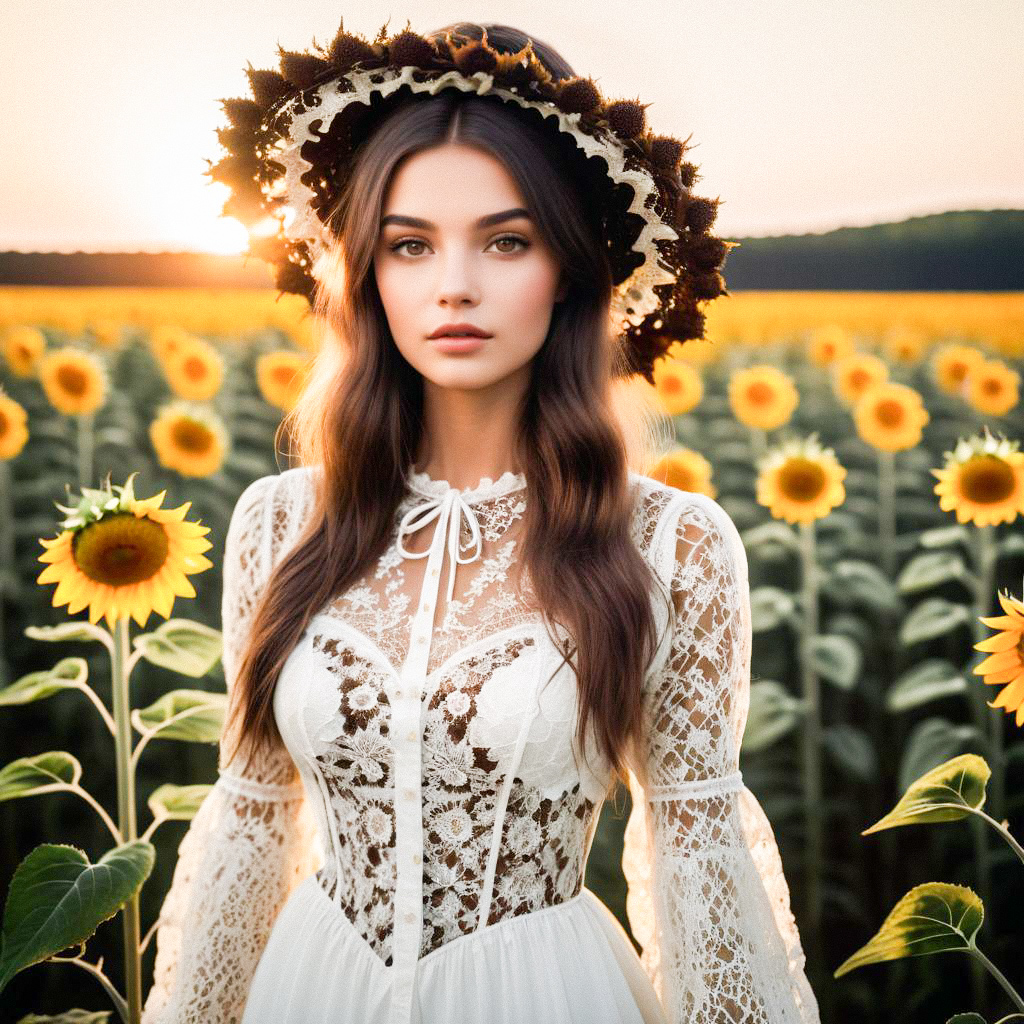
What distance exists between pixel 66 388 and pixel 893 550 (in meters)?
2.19

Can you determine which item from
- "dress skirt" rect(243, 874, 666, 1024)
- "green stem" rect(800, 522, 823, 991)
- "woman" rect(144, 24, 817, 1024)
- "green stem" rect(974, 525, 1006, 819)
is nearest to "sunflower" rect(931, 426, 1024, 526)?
"green stem" rect(974, 525, 1006, 819)

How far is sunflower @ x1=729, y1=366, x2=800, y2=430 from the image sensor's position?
2.52 metres

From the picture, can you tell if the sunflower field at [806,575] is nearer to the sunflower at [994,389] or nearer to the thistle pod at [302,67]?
the sunflower at [994,389]

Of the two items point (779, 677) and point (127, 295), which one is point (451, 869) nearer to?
point (779, 677)

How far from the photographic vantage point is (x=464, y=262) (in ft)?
4.10

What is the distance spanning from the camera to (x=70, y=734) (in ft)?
7.89

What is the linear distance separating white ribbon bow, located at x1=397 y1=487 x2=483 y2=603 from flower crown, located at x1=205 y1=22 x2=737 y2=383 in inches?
15.6

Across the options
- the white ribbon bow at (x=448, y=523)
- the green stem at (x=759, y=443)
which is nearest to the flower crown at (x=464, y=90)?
the white ribbon bow at (x=448, y=523)

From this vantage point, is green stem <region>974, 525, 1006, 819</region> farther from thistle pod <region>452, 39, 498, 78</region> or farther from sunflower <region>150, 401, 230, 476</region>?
sunflower <region>150, 401, 230, 476</region>

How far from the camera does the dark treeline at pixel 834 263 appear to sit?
232cm

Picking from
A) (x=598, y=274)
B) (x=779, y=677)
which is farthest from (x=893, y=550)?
(x=598, y=274)

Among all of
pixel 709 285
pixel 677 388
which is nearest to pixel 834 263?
pixel 677 388

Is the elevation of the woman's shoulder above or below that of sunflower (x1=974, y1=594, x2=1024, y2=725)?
above

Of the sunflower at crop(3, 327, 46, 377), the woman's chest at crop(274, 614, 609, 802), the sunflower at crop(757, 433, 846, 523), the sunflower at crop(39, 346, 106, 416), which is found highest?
the sunflower at crop(3, 327, 46, 377)
